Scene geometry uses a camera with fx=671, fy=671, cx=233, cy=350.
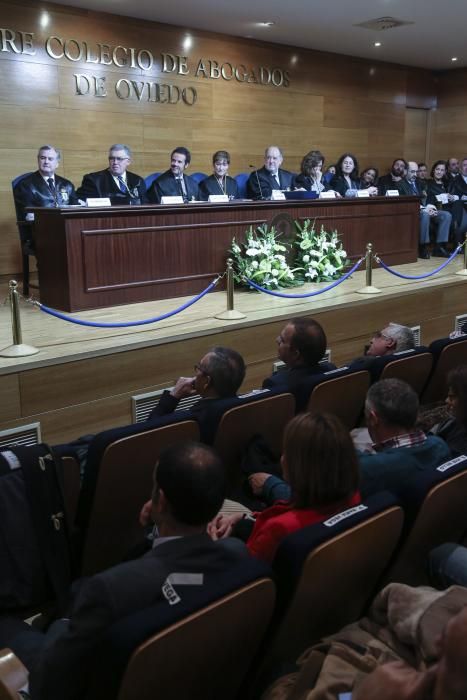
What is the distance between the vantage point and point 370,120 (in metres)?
10.5

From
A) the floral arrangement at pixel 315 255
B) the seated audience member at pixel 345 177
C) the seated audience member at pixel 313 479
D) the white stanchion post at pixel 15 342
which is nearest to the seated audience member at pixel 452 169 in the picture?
the seated audience member at pixel 345 177

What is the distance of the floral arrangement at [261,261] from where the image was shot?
5.71 m

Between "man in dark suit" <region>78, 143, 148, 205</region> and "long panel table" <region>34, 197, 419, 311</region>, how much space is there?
0.97m

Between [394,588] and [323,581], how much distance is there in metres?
→ 0.18

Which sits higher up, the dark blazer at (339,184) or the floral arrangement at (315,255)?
the dark blazer at (339,184)

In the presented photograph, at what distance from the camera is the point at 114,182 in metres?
6.24

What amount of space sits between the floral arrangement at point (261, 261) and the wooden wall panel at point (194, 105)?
2592 millimetres

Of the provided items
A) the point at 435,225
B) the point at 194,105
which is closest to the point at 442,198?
the point at 435,225

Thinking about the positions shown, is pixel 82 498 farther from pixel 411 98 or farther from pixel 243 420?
pixel 411 98

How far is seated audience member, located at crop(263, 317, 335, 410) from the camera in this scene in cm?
324

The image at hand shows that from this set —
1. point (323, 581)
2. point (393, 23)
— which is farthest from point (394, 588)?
point (393, 23)

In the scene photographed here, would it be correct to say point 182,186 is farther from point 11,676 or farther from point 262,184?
point 11,676

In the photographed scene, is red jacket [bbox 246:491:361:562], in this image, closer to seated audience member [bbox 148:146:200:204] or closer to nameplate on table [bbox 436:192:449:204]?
seated audience member [bbox 148:146:200:204]

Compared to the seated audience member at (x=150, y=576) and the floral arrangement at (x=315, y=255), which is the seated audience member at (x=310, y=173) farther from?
the seated audience member at (x=150, y=576)
